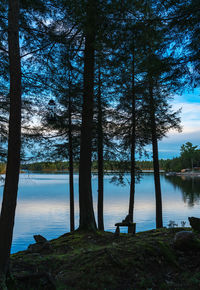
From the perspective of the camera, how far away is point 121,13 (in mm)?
6855

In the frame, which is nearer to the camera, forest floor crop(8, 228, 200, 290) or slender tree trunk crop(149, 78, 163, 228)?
forest floor crop(8, 228, 200, 290)

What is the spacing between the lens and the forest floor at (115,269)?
4.93m

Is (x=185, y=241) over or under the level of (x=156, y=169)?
under

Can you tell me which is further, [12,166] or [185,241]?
[185,241]

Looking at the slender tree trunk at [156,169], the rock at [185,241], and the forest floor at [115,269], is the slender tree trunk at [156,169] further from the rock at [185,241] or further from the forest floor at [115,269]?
the rock at [185,241]

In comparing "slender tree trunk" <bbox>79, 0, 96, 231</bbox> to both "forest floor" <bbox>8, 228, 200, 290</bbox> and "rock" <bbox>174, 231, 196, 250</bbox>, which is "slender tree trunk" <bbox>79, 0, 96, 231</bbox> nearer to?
"forest floor" <bbox>8, 228, 200, 290</bbox>

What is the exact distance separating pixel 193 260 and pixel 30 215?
3000 centimetres

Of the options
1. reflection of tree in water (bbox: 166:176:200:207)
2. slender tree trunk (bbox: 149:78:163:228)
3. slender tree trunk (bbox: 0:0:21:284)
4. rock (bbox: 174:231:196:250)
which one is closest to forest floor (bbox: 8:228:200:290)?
Result: rock (bbox: 174:231:196:250)

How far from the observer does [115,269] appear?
565 cm

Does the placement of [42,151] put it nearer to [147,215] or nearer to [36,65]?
[36,65]

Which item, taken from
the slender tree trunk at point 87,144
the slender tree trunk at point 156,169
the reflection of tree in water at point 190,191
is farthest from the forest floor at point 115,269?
the reflection of tree in water at point 190,191

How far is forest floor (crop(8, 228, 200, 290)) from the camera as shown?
493 centimetres

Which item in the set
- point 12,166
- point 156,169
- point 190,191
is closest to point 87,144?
point 12,166

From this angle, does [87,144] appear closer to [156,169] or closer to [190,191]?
[156,169]
